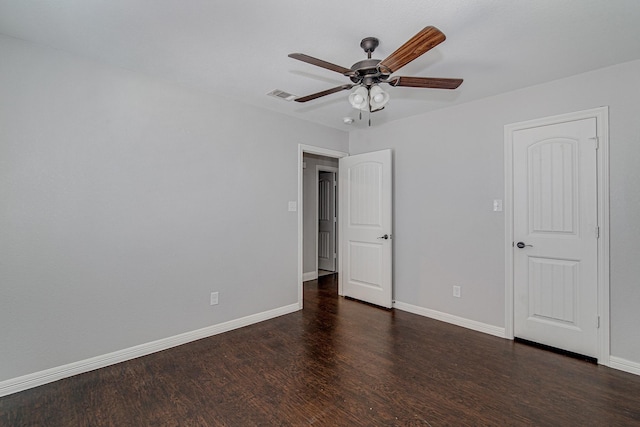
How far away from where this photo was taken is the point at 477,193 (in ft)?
10.8

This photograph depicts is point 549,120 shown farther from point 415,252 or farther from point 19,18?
point 19,18

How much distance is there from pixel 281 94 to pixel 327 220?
3413 millimetres

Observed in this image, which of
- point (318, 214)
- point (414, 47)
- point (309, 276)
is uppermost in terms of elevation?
point (414, 47)

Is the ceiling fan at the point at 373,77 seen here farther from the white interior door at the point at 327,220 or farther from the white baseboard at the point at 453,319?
the white interior door at the point at 327,220

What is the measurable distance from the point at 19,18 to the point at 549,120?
4126mm

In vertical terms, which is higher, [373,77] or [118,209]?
[373,77]

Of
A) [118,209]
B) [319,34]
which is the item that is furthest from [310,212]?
[319,34]

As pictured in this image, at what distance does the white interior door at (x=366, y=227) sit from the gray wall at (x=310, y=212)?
107 centimetres

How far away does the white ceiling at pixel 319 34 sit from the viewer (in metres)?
1.79

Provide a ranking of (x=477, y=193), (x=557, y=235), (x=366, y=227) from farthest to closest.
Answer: (x=366, y=227) < (x=477, y=193) < (x=557, y=235)

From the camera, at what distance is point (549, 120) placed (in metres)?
2.80

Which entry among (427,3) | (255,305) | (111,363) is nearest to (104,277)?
(111,363)

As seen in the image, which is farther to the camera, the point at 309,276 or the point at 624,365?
the point at 309,276

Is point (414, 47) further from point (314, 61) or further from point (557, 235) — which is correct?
point (557, 235)
